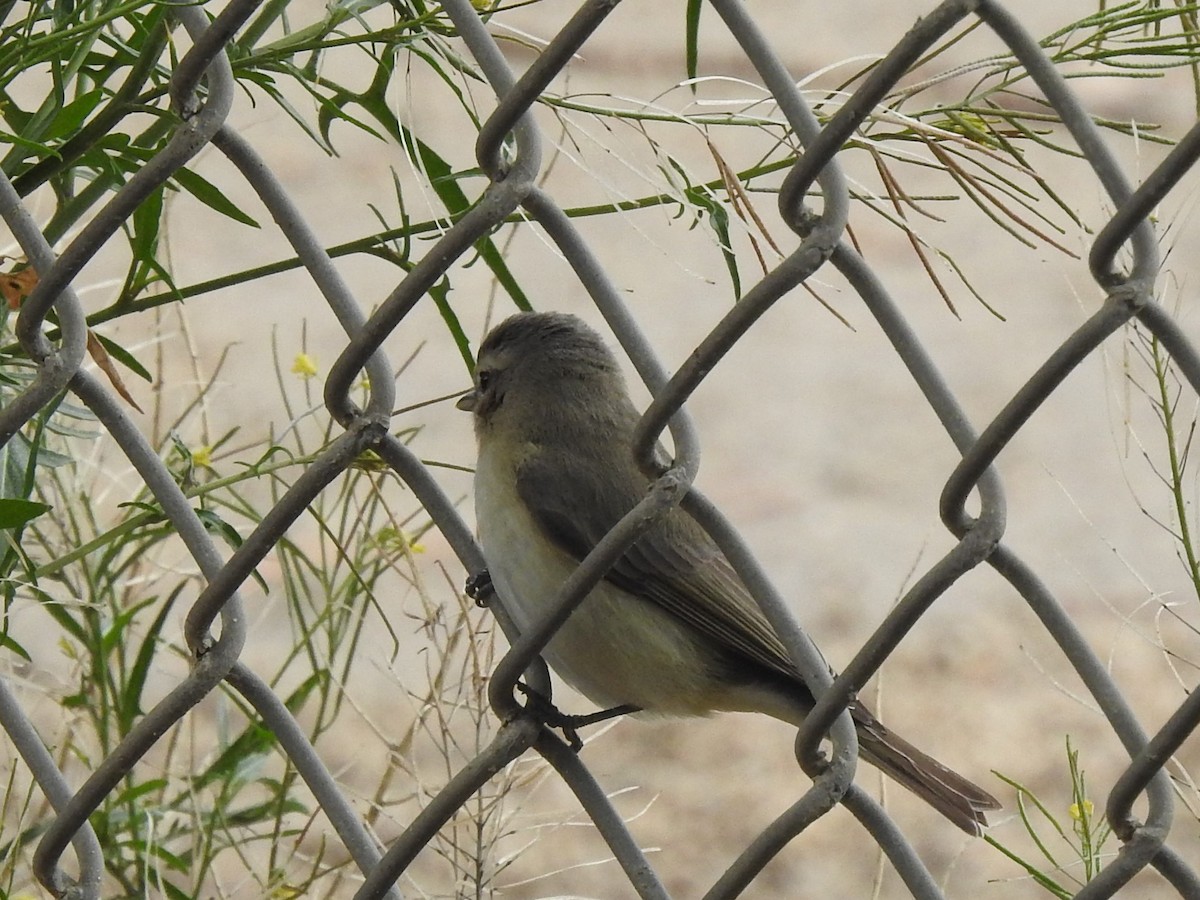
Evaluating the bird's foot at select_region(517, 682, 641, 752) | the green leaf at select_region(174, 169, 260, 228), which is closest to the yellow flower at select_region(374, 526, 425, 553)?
the bird's foot at select_region(517, 682, 641, 752)

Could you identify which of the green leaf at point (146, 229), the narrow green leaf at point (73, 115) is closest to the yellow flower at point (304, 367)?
the green leaf at point (146, 229)

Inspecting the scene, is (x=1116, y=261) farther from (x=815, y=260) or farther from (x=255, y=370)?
(x=255, y=370)

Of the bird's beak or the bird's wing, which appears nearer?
the bird's wing

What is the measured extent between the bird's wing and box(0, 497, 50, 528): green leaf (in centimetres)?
128

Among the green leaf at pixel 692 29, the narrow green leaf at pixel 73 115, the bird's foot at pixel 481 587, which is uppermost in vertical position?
the green leaf at pixel 692 29

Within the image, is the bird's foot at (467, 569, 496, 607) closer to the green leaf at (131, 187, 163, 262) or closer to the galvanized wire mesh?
the galvanized wire mesh

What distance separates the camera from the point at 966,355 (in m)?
7.56

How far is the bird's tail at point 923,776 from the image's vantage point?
2.49 meters

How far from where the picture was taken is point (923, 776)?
2.54 meters

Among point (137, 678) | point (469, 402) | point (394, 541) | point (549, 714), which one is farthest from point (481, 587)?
point (469, 402)

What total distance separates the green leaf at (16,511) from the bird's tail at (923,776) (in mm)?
1320

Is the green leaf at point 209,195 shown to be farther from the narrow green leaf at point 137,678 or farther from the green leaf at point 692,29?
the narrow green leaf at point 137,678

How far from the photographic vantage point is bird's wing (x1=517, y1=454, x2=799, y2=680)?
2824 millimetres

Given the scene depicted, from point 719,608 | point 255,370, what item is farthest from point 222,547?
point 255,370
